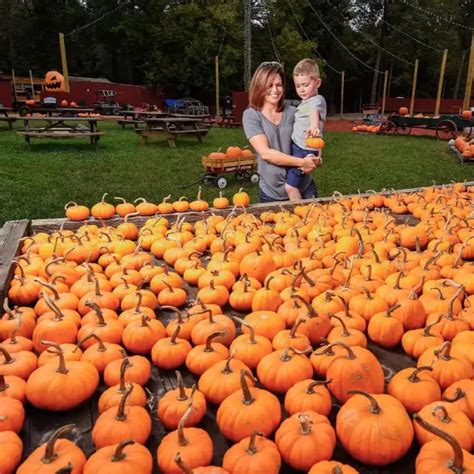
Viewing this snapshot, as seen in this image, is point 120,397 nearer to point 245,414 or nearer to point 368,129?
point 245,414

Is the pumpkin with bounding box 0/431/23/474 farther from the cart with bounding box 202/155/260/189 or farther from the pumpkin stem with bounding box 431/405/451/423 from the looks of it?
the cart with bounding box 202/155/260/189

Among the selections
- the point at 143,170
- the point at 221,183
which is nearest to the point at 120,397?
the point at 221,183

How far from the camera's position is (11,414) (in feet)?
4.97

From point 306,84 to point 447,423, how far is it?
10.4ft

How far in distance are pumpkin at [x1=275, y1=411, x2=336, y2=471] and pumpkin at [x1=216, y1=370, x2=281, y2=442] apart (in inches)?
2.6

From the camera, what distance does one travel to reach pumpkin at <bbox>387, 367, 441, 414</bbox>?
5.21ft

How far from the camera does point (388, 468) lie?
143cm

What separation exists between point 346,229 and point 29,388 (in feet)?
7.93

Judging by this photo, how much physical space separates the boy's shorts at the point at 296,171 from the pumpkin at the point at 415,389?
2718 millimetres

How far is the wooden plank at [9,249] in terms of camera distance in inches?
98.7

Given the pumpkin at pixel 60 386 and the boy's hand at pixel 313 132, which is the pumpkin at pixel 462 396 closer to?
the pumpkin at pixel 60 386

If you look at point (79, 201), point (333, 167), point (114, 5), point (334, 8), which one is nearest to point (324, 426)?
point (79, 201)

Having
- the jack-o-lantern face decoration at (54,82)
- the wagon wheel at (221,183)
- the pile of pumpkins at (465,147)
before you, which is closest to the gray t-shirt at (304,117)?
the wagon wheel at (221,183)

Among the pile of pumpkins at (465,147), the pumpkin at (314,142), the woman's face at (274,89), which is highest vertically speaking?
the woman's face at (274,89)
